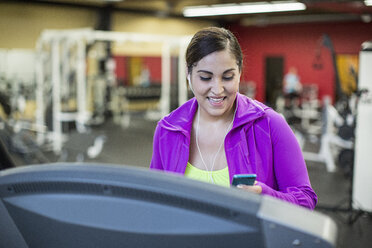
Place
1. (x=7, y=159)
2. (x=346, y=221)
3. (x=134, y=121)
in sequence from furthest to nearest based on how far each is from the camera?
(x=134, y=121), (x=346, y=221), (x=7, y=159)

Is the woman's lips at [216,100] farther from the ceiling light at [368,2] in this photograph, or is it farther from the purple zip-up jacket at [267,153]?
the ceiling light at [368,2]

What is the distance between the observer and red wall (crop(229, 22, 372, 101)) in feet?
43.5

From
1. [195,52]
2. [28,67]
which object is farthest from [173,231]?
[28,67]

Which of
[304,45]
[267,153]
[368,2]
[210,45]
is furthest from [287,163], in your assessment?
[304,45]

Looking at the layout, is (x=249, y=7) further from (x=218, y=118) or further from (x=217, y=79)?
(x=217, y=79)

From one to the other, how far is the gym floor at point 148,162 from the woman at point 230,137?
24cm

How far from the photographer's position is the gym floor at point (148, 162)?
392cm

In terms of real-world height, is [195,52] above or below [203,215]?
above

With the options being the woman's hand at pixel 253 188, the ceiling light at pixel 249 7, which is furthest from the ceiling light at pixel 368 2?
the woman's hand at pixel 253 188

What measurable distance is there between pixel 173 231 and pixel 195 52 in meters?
0.86

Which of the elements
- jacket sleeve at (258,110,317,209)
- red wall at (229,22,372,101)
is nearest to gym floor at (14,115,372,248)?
jacket sleeve at (258,110,317,209)

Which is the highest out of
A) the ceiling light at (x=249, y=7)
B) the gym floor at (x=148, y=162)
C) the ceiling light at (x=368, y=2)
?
the ceiling light at (x=249, y=7)

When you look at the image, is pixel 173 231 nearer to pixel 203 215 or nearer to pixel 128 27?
pixel 203 215

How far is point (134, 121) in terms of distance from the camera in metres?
11.4
